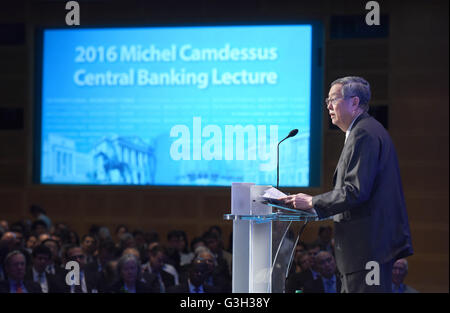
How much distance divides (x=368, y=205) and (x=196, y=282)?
3.20 meters

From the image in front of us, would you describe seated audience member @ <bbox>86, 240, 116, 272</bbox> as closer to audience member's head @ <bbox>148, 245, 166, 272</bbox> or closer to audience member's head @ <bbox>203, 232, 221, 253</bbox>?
audience member's head @ <bbox>148, 245, 166, 272</bbox>

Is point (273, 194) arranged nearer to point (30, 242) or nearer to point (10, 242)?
point (10, 242)

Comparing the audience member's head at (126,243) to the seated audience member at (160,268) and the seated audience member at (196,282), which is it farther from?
the seated audience member at (196,282)

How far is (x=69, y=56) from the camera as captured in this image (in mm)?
9352

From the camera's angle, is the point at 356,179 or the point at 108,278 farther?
the point at 108,278

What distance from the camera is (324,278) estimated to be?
18.5 feet

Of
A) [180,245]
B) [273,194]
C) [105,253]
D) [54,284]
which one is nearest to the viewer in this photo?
[273,194]

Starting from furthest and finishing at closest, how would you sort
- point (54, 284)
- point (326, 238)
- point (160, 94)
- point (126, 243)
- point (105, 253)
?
point (160, 94) < point (326, 238) < point (126, 243) < point (105, 253) < point (54, 284)

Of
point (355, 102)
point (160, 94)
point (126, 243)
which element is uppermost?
point (160, 94)

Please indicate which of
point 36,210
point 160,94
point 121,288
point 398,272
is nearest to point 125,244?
point 121,288

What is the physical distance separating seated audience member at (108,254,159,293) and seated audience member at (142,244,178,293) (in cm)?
44

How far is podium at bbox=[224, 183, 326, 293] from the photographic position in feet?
8.44

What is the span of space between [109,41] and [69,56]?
596mm
